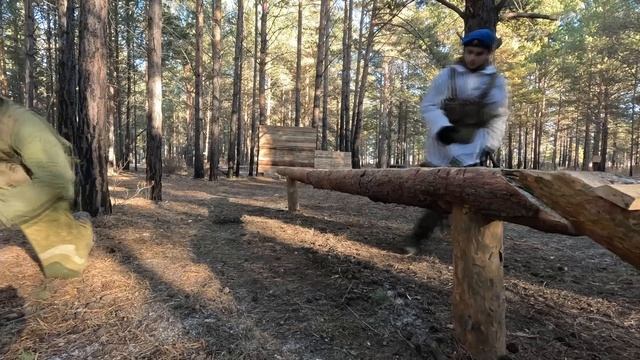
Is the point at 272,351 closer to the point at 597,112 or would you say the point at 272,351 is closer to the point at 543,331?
the point at 543,331

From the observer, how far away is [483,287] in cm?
213

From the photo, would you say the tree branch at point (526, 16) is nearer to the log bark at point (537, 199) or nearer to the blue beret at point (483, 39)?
the blue beret at point (483, 39)

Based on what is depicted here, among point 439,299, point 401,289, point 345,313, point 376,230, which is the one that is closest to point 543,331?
point 439,299

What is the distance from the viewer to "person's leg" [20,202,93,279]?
315 cm

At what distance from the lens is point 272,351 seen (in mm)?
2252

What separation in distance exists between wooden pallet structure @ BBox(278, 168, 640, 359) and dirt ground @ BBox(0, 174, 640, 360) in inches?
9.4

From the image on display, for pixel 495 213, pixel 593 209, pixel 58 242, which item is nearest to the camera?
pixel 593 209

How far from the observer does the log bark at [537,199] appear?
4.31ft

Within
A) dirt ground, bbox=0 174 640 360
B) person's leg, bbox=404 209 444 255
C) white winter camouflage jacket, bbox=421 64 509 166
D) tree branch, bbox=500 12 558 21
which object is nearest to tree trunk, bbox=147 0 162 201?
dirt ground, bbox=0 174 640 360

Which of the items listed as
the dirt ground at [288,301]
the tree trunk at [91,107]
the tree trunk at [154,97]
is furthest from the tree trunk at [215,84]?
the dirt ground at [288,301]

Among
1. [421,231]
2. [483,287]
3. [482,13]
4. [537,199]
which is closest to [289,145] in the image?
[482,13]

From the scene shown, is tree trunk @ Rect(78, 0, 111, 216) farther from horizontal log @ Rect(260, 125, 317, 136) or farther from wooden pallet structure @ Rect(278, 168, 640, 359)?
horizontal log @ Rect(260, 125, 317, 136)

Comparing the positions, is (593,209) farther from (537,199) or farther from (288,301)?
(288,301)

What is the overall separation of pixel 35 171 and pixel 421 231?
3.39 m
